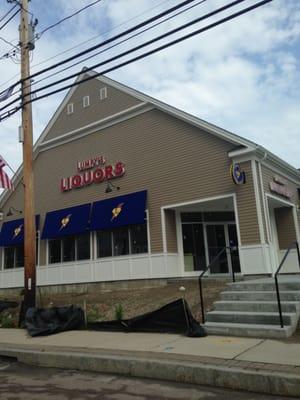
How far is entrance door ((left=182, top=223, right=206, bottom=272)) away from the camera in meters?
18.4

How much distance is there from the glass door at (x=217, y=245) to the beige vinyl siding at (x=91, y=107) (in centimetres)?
664


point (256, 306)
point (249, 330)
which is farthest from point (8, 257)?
point (249, 330)

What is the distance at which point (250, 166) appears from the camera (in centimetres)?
Answer: 1577

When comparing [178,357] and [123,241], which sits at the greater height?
[123,241]

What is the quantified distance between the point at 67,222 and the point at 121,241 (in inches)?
130

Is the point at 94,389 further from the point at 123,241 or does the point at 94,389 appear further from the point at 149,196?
the point at 123,241

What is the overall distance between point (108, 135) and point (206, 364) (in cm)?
1519

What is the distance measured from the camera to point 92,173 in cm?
2070

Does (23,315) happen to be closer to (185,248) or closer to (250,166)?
(185,248)

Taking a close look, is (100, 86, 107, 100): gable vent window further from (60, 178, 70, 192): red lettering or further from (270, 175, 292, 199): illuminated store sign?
(270, 175, 292, 199): illuminated store sign

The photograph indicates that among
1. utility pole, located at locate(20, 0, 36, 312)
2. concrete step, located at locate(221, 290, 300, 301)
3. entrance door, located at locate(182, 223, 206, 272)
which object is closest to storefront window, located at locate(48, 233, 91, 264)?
entrance door, located at locate(182, 223, 206, 272)

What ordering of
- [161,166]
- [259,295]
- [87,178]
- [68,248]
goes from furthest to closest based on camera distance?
[68,248]
[87,178]
[161,166]
[259,295]

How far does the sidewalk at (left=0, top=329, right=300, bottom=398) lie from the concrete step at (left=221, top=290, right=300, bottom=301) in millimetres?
1812

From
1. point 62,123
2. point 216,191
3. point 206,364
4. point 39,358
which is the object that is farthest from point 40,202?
Answer: point 206,364
